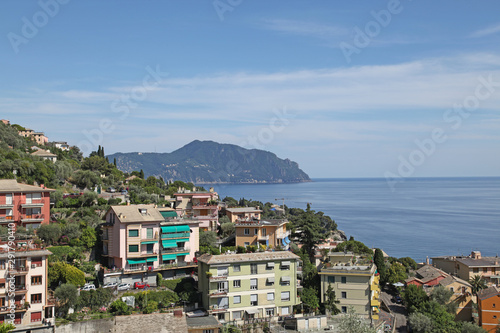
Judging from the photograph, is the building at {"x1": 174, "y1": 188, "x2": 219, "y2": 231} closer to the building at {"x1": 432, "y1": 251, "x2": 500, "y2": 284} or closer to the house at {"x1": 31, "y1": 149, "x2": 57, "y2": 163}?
the house at {"x1": 31, "y1": 149, "x2": 57, "y2": 163}

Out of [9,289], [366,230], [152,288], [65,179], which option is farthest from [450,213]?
[9,289]

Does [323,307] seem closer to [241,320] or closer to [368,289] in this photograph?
[368,289]

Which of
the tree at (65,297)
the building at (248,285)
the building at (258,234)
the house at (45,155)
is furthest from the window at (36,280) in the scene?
the house at (45,155)

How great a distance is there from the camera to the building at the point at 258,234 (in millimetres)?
42125

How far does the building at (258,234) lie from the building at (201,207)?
349 cm

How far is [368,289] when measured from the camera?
33281mm

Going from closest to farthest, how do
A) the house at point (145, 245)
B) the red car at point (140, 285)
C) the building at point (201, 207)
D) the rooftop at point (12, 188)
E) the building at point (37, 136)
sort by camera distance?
the red car at point (140, 285) < the house at point (145, 245) < the rooftop at point (12, 188) < the building at point (201, 207) < the building at point (37, 136)

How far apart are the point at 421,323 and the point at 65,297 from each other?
23424mm

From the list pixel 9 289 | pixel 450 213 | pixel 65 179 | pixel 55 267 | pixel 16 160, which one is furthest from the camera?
pixel 450 213

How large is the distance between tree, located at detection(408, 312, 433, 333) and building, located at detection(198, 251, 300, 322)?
8210 millimetres

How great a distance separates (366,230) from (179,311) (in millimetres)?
83707

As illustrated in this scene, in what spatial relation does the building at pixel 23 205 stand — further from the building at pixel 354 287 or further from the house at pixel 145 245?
the building at pixel 354 287

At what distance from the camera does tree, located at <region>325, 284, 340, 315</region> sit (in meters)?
33.3

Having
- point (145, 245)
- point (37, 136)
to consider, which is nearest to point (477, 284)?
point (145, 245)
